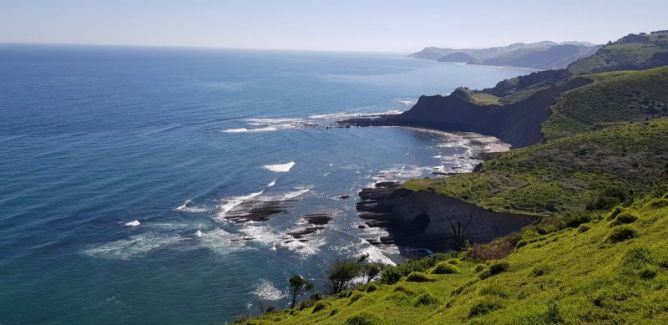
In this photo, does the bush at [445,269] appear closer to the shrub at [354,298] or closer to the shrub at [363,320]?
the shrub at [354,298]

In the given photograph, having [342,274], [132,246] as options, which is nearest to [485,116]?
[132,246]

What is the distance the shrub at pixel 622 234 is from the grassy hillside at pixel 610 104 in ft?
332

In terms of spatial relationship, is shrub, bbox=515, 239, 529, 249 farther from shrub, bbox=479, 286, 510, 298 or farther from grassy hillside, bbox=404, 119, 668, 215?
grassy hillside, bbox=404, 119, 668, 215

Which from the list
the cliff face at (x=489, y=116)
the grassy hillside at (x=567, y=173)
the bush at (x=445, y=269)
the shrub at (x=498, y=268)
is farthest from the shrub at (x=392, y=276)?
the cliff face at (x=489, y=116)

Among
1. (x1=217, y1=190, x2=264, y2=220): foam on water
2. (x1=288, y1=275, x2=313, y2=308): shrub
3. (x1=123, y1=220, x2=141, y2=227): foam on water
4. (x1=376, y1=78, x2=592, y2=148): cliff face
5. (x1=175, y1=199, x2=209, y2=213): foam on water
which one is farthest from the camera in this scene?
(x1=376, y1=78, x2=592, y2=148): cliff face

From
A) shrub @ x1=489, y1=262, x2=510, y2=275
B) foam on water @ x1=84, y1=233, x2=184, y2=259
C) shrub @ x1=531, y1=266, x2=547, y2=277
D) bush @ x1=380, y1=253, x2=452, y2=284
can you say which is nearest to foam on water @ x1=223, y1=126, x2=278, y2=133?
foam on water @ x1=84, y1=233, x2=184, y2=259

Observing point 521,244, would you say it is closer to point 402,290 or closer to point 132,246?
point 402,290

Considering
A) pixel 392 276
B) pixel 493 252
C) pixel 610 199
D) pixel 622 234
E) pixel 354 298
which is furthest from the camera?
pixel 610 199

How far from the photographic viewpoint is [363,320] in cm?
2823

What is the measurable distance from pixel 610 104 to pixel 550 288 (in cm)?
13339

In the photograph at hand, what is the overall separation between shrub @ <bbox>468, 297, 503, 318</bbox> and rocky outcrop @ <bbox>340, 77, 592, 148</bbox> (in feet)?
426

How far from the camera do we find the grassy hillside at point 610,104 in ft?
428

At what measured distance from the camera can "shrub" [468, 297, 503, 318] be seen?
23.8 meters

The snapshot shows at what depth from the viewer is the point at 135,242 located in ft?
250
